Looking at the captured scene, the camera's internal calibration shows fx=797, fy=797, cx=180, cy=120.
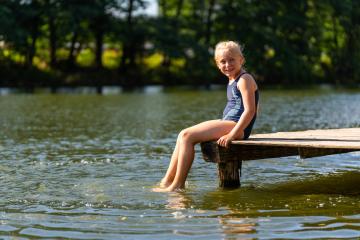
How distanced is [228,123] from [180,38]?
42.9m

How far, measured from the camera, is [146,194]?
9.62m

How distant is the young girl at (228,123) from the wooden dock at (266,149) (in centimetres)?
14

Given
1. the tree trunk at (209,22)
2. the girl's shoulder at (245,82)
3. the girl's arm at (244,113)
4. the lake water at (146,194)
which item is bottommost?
the lake water at (146,194)

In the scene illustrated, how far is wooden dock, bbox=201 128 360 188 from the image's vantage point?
9664 mm

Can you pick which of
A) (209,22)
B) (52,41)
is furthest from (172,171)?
(209,22)

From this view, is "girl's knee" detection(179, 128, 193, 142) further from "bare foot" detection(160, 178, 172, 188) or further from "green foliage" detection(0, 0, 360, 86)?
"green foliage" detection(0, 0, 360, 86)

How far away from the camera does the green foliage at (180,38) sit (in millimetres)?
51562

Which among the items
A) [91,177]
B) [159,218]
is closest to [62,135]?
[91,177]

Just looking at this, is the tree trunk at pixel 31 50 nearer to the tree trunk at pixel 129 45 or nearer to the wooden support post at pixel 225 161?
the tree trunk at pixel 129 45

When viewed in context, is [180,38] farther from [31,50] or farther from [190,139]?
[190,139]

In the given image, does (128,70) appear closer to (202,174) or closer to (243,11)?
(243,11)

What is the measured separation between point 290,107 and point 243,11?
100 ft

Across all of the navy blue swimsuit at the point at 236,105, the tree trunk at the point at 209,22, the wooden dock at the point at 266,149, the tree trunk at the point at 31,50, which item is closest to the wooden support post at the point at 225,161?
the wooden dock at the point at 266,149

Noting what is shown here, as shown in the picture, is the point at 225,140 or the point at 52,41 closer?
the point at 225,140
